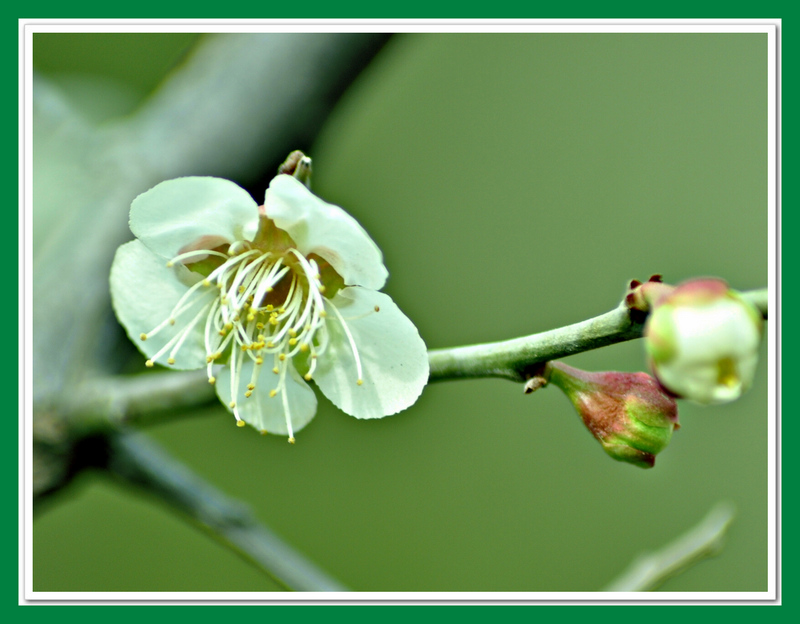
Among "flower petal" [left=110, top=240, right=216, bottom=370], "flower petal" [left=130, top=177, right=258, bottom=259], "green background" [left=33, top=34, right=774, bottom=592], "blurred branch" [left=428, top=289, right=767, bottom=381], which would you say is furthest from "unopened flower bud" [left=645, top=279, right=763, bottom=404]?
"green background" [left=33, top=34, right=774, bottom=592]

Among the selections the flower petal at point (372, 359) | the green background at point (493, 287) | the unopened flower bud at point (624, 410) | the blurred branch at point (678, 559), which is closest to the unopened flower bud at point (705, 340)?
the unopened flower bud at point (624, 410)

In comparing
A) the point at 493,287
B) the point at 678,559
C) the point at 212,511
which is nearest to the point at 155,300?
the point at 212,511

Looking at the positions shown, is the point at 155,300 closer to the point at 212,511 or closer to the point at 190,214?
the point at 190,214

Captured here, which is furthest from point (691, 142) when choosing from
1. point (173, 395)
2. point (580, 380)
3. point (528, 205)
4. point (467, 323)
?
point (173, 395)

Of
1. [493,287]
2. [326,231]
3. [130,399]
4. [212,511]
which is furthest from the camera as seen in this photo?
[493,287]

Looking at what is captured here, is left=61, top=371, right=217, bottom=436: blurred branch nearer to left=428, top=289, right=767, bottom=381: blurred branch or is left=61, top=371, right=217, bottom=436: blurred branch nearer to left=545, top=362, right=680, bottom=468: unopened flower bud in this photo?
left=428, top=289, right=767, bottom=381: blurred branch
